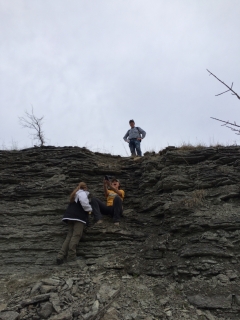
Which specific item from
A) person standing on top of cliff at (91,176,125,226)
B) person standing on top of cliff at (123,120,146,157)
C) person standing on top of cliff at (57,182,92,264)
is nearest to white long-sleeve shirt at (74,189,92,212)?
person standing on top of cliff at (57,182,92,264)

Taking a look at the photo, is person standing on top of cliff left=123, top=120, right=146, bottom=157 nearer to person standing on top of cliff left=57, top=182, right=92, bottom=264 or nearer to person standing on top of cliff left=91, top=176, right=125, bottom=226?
person standing on top of cliff left=91, top=176, right=125, bottom=226

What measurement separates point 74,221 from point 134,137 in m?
6.16

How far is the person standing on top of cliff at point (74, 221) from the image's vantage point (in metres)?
7.77

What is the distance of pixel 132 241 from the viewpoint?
27.2 ft

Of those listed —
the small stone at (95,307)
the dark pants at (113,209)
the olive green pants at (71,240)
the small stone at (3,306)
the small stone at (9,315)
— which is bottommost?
the small stone at (95,307)

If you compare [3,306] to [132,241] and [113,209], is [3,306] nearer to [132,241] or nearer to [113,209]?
[132,241]

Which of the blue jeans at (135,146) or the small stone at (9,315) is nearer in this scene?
the small stone at (9,315)

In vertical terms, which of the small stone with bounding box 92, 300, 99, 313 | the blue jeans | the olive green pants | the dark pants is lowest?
the small stone with bounding box 92, 300, 99, 313

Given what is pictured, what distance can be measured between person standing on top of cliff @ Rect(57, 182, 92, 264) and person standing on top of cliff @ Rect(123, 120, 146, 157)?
17.6 ft

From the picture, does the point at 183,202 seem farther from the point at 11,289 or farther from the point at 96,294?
the point at 11,289

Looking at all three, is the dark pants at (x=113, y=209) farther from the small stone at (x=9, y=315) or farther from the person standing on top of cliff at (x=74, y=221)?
the small stone at (x=9, y=315)

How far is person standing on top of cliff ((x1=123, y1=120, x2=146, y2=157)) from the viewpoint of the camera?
44.2 feet

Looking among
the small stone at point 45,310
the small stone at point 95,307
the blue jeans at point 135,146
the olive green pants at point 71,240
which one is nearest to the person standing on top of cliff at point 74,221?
the olive green pants at point 71,240

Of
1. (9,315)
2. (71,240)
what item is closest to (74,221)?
(71,240)
